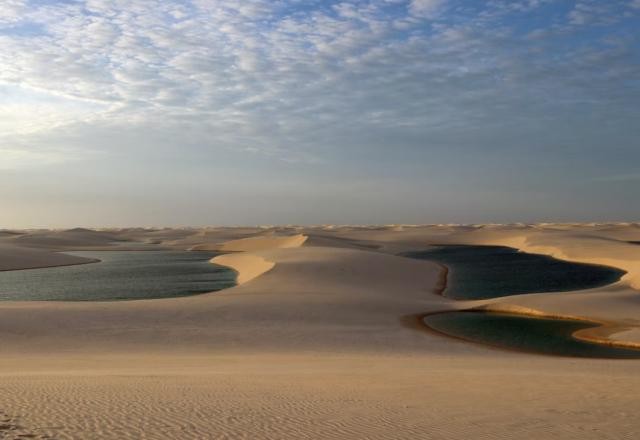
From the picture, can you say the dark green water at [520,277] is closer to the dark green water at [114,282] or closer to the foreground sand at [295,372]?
the foreground sand at [295,372]

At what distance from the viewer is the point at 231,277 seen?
45.6m

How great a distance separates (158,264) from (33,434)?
51935 millimetres

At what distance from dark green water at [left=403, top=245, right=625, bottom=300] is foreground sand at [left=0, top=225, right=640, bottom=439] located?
15.1 ft

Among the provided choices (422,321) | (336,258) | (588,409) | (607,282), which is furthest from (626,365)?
(336,258)

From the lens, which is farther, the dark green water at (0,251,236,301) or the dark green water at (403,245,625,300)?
the dark green water at (403,245,625,300)

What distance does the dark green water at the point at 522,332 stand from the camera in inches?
787

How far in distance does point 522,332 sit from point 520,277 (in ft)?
71.2

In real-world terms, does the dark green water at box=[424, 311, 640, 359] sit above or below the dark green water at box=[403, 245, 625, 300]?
below

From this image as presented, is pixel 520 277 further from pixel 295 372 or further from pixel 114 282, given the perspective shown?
pixel 295 372

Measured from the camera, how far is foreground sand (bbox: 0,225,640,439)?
29.9 ft

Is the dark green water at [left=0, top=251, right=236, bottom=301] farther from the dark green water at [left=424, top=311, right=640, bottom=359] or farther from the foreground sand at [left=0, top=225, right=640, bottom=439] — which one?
the dark green water at [left=424, top=311, right=640, bottom=359]

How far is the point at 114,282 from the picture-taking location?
138 ft

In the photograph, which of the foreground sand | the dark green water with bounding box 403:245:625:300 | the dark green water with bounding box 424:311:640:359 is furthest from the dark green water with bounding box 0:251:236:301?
the dark green water with bounding box 424:311:640:359

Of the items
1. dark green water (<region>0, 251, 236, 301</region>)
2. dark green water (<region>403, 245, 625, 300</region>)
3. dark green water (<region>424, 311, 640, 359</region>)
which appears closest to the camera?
dark green water (<region>424, 311, 640, 359</region>)
